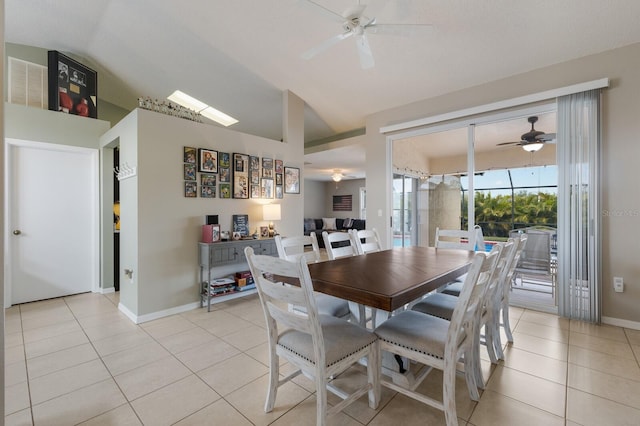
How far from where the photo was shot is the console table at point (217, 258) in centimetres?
347

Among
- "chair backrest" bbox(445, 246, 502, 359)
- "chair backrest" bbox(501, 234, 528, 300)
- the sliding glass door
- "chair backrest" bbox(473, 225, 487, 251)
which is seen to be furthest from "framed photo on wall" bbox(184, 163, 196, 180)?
"chair backrest" bbox(473, 225, 487, 251)

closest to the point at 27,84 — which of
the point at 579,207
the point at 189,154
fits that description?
the point at 189,154

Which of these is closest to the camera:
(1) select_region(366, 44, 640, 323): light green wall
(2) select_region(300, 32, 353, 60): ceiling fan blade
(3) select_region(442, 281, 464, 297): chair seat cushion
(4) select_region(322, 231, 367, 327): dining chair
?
(4) select_region(322, 231, 367, 327): dining chair

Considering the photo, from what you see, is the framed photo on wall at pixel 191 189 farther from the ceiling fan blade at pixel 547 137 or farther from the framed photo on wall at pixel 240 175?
the ceiling fan blade at pixel 547 137

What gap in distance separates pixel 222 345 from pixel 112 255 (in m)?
3.02

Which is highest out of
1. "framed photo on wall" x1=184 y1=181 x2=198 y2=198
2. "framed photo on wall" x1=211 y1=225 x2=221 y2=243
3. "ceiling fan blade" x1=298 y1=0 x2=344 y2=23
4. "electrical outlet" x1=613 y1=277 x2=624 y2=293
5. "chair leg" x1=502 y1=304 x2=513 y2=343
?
"ceiling fan blade" x1=298 y1=0 x2=344 y2=23

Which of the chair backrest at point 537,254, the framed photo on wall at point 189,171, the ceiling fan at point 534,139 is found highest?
the ceiling fan at point 534,139

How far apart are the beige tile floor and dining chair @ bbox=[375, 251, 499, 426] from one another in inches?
8.6

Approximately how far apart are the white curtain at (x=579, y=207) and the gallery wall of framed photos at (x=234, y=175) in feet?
11.7

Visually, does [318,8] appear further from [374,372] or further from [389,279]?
[374,372]

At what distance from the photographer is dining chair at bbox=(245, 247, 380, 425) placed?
1352 mm

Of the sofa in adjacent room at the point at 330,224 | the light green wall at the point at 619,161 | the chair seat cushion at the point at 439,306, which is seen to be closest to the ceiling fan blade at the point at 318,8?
the chair seat cushion at the point at 439,306

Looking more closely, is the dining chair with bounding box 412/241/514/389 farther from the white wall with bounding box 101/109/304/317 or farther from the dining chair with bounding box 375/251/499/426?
the white wall with bounding box 101/109/304/317

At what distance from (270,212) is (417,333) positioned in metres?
2.91
